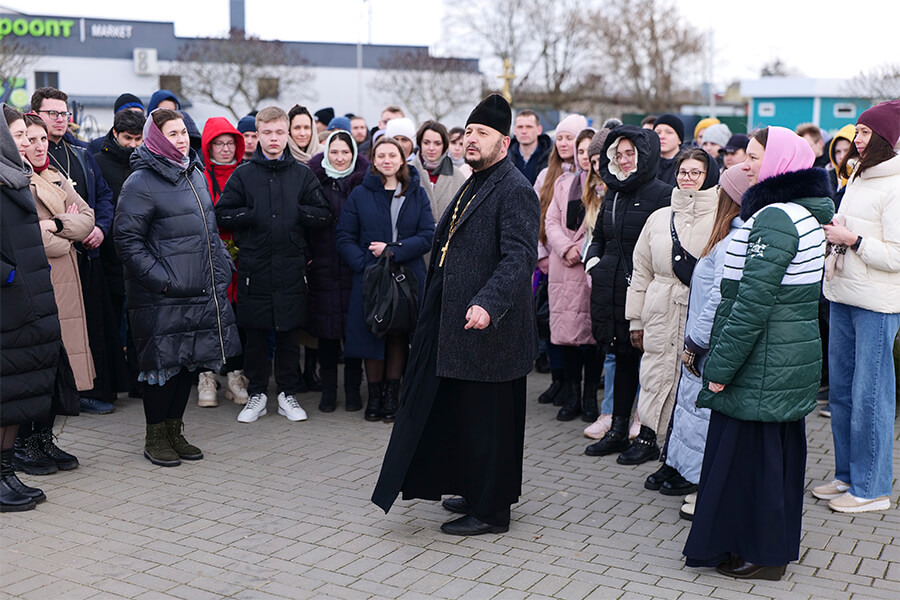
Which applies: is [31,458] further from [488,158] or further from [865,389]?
[865,389]

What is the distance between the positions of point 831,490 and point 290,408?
3905 mm

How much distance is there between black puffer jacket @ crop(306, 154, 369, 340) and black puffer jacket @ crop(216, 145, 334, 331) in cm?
26

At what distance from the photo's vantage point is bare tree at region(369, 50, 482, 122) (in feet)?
169

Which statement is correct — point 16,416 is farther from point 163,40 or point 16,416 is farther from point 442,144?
point 163,40

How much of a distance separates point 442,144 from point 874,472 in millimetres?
4349

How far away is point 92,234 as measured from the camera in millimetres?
6898

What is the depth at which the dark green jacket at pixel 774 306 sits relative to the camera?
4.02 metres

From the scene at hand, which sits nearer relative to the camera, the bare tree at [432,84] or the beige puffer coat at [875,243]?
the beige puffer coat at [875,243]

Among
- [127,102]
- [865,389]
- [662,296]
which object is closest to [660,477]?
[662,296]

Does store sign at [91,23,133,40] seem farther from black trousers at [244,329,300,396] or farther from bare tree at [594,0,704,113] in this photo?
black trousers at [244,329,300,396]

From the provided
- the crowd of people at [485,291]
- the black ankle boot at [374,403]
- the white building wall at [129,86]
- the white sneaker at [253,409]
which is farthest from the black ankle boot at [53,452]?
the white building wall at [129,86]

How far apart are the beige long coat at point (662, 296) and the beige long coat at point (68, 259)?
12.4 feet

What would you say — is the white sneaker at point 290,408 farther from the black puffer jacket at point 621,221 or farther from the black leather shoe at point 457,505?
the black puffer jacket at point 621,221

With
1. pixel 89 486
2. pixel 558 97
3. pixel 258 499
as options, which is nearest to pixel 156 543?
pixel 258 499
